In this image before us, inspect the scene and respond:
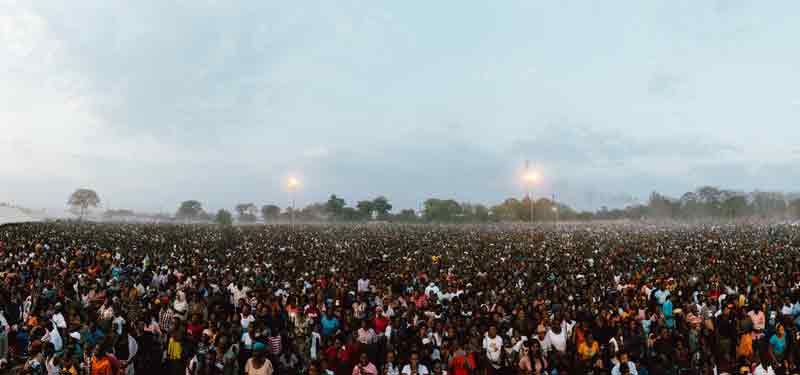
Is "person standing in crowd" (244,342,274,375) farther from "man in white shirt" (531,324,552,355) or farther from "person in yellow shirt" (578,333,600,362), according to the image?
"person in yellow shirt" (578,333,600,362)

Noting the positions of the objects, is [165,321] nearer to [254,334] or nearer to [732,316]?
[254,334]

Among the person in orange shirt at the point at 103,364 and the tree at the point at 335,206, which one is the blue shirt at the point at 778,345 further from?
the tree at the point at 335,206

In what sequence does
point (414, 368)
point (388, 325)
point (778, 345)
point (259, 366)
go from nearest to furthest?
point (259, 366)
point (414, 368)
point (778, 345)
point (388, 325)

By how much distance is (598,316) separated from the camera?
7.62 m

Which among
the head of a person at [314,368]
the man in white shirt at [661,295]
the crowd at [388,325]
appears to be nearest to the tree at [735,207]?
the crowd at [388,325]

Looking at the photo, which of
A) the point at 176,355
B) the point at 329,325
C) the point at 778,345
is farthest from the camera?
the point at 329,325

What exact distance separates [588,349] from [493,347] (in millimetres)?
1400

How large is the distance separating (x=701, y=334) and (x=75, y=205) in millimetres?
123925

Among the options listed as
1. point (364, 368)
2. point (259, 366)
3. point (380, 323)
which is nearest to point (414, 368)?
point (364, 368)

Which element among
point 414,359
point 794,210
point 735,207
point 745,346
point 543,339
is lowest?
point 745,346

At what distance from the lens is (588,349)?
21.4ft

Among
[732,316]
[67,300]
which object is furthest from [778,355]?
[67,300]

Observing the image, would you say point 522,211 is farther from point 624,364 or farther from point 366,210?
point 624,364

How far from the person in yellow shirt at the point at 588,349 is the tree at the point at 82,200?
12117 cm
